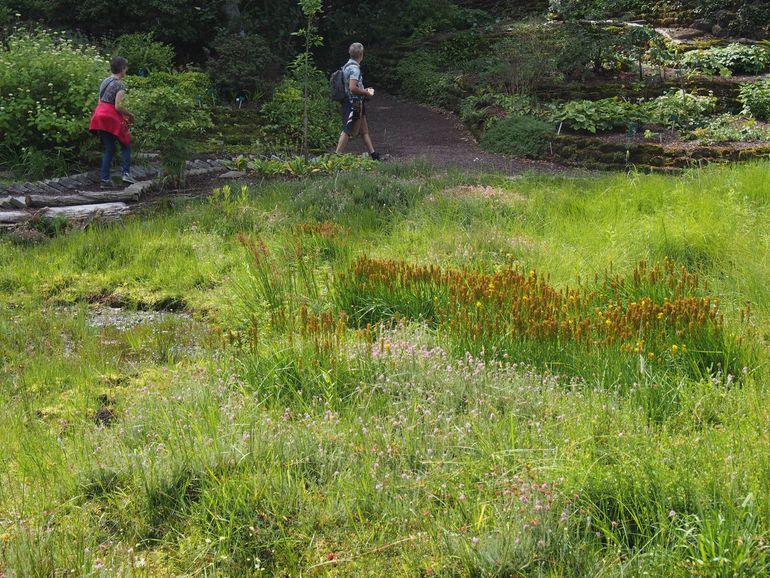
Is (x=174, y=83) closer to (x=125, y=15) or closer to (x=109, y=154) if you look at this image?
(x=125, y=15)

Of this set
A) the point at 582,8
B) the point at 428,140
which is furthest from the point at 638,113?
the point at 582,8

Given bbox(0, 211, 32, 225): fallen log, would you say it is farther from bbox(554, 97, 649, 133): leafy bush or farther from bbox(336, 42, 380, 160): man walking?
bbox(554, 97, 649, 133): leafy bush

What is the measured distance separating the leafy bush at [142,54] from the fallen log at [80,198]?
688cm

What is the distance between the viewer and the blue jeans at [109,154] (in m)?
9.52

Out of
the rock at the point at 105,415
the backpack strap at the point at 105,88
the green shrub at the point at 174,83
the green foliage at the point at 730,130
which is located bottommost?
the rock at the point at 105,415

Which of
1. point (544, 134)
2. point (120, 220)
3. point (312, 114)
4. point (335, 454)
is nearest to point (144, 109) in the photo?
point (120, 220)

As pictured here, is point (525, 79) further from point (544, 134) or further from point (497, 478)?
point (497, 478)

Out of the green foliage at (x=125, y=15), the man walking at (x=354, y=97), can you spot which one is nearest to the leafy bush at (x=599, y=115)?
the man walking at (x=354, y=97)

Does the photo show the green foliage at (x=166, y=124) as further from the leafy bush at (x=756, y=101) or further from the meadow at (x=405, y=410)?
the leafy bush at (x=756, y=101)

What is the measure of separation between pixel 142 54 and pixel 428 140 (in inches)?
257

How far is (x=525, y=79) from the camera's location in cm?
1539

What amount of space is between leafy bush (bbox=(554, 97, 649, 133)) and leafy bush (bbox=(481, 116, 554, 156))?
496 millimetres

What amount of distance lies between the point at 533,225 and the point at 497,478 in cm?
460

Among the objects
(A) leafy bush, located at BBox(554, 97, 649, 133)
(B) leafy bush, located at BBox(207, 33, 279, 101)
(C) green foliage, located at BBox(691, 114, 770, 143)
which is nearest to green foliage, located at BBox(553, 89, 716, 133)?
(A) leafy bush, located at BBox(554, 97, 649, 133)
